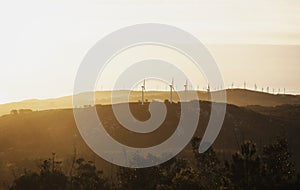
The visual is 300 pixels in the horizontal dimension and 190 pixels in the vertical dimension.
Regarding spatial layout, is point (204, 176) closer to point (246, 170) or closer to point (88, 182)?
point (88, 182)

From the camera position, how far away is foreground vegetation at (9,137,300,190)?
77625mm

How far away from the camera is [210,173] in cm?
10106

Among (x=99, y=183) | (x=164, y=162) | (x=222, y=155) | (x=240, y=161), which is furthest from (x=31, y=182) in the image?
(x=222, y=155)

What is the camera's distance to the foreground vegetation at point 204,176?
255 ft

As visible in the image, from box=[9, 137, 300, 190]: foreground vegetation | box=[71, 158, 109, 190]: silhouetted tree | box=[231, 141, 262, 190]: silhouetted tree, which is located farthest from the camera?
box=[71, 158, 109, 190]: silhouetted tree

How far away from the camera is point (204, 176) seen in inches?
4102

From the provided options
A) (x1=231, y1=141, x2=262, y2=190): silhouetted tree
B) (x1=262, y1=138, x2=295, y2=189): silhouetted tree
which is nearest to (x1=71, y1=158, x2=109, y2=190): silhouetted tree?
(x1=231, y1=141, x2=262, y2=190): silhouetted tree

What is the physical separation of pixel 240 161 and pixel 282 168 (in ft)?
40.6

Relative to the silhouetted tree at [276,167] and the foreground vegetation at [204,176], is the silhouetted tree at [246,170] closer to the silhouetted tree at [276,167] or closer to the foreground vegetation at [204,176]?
the foreground vegetation at [204,176]

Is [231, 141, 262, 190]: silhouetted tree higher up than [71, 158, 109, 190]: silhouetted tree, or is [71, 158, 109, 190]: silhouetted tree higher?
[231, 141, 262, 190]: silhouetted tree

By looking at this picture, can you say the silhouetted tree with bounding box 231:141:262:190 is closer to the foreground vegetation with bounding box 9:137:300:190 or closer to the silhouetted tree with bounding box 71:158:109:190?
the foreground vegetation with bounding box 9:137:300:190

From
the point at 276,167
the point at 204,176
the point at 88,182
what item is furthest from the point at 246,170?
the point at 204,176

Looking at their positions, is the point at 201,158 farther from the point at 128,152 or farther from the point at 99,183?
the point at 128,152

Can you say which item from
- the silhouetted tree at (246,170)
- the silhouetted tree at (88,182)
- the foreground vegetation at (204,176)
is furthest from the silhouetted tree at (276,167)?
the silhouetted tree at (88,182)
